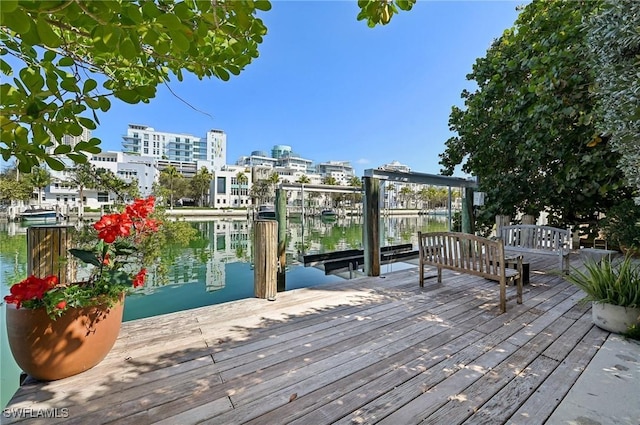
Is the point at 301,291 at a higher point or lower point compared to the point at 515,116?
lower

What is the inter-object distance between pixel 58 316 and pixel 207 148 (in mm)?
83781

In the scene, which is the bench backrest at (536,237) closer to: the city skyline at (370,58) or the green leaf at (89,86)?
the city skyline at (370,58)

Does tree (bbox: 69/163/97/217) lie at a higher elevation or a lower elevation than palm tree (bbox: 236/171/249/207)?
lower

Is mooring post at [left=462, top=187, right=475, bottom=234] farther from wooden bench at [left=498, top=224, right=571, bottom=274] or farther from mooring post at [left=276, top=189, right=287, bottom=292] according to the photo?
mooring post at [left=276, top=189, right=287, bottom=292]

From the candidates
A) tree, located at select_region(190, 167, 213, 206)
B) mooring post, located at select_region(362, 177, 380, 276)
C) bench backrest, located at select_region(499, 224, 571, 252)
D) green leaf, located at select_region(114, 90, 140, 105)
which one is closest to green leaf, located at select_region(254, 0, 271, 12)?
green leaf, located at select_region(114, 90, 140, 105)

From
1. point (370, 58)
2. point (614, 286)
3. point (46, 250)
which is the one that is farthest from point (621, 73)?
point (370, 58)

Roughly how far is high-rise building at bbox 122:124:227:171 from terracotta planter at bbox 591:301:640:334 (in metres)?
69.6

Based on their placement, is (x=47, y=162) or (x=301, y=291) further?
(x=301, y=291)

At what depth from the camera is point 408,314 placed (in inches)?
111

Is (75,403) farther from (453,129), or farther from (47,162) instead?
(453,129)

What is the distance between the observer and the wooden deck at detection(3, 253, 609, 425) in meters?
1.48

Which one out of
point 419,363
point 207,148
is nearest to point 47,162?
point 419,363

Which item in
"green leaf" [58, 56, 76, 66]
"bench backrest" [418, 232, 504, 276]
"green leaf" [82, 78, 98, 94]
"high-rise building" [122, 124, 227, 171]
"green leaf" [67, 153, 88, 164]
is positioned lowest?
"bench backrest" [418, 232, 504, 276]

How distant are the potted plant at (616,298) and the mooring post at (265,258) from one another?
9.95 feet
